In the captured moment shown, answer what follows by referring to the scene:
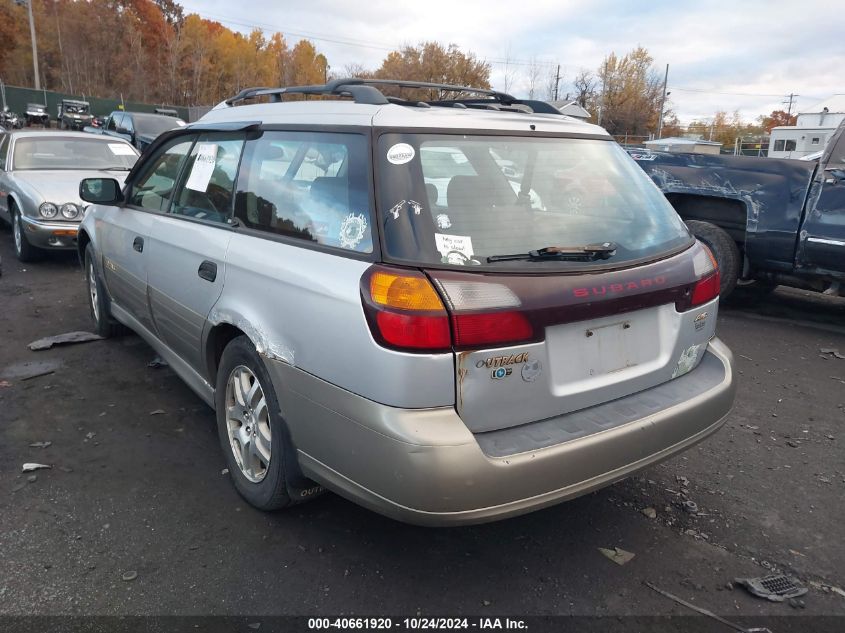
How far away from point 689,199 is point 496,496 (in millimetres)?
5570

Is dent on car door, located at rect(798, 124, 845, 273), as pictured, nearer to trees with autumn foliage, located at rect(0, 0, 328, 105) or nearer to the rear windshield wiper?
the rear windshield wiper

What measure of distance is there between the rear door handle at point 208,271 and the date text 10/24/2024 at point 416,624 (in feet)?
5.16

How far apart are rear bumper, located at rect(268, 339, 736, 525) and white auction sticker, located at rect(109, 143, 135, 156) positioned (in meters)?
7.68

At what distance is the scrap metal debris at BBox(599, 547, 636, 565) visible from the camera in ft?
8.71

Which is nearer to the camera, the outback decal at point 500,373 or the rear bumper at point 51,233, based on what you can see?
the outback decal at point 500,373

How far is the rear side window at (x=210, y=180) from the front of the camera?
315cm

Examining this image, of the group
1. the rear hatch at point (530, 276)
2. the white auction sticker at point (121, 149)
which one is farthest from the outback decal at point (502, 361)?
the white auction sticker at point (121, 149)

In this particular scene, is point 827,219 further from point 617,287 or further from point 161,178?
point 161,178

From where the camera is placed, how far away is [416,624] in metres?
2.28

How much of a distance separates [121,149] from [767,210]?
8.07m

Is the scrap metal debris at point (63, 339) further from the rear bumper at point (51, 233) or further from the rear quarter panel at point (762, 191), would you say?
the rear quarter panel at point (762, 191)

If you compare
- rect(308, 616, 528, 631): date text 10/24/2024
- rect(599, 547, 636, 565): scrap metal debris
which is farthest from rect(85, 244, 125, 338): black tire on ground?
rect(599, 547, 636, 565): scrap metal debris

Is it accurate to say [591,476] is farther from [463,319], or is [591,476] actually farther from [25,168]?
[25,168]

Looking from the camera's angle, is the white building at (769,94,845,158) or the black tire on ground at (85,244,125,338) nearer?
the black tire on ground at (85,244,125,338)
